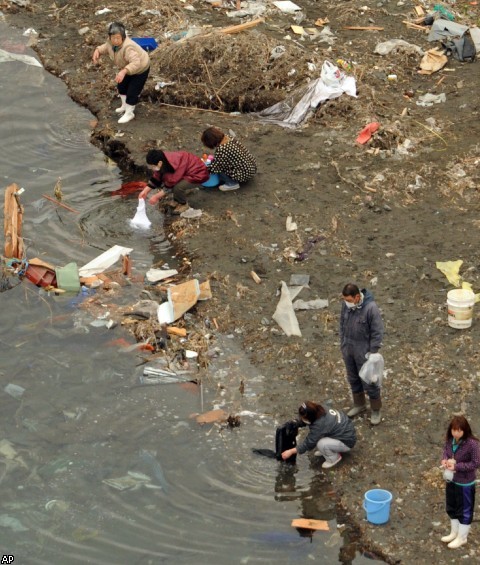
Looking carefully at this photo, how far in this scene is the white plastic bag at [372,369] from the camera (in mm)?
7938

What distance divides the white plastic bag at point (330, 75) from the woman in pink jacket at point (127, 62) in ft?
7.62

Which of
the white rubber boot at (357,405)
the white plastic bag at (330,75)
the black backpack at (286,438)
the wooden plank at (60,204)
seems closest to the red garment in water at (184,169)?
the wooden plank at (60,204)

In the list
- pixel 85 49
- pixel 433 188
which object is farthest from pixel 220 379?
pixel 85 49

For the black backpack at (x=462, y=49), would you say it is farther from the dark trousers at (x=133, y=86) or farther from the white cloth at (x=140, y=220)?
the white cloth at (x=140, y=220)

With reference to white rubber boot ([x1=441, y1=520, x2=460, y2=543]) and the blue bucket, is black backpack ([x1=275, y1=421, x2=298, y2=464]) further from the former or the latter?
white rubber boot ([x1=441, y1=520, x2=460, y2=543])

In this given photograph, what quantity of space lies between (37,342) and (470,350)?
13.4ft

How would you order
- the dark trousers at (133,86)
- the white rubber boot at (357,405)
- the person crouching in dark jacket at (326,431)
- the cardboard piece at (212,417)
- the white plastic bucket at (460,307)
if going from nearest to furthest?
the person crouching in dark jacket at (326,431) → the white rubber boot at (357,405) → the cardboard piece at (212,417) → the white plastic bucket at (460,307) → the dark trousers at (133,86)

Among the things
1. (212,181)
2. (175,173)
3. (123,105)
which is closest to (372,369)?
(175,173)

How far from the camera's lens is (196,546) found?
7.46m

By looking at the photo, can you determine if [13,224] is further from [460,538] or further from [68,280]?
[460,538]

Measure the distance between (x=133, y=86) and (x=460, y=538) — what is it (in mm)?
7949

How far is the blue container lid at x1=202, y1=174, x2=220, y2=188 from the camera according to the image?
1184cm

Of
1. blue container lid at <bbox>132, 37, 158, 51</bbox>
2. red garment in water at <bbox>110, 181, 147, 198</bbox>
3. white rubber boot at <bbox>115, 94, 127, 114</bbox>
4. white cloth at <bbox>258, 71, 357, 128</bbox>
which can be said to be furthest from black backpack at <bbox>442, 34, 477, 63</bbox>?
red garment in water at <bbox>110, 181, 147, 198</bbox>

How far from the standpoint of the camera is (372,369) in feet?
26.1
